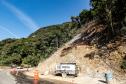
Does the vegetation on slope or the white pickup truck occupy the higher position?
the vegetation on slope

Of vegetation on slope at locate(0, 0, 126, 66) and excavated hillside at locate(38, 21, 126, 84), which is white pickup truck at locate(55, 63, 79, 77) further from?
vegetation on slope at locate(0, 0, 126, 66)

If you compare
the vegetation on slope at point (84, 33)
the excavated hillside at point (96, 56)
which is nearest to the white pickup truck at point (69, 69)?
the excavated hillside at point (96, 56)

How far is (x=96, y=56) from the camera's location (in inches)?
1670

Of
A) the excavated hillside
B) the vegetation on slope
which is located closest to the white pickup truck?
the excavated hillside

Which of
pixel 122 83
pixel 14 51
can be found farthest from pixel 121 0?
pixel 14 51

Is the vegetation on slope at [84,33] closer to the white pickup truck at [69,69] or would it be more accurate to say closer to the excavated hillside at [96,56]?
the excavated hillside at [96,56]

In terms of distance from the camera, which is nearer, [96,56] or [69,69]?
[69,69]

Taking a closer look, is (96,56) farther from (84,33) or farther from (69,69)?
(84,33)

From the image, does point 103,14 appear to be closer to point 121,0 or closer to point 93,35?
point 121,0

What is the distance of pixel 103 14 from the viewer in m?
45.4

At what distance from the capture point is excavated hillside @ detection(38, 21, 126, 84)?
37.2 meters

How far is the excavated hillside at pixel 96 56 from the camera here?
1464 inches

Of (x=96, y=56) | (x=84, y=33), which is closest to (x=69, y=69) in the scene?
(x=96, y=56)

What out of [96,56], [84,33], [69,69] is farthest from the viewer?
[84,33]
